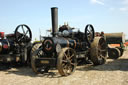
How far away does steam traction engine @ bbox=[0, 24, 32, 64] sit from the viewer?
792cm

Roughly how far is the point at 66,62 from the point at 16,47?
333 cm

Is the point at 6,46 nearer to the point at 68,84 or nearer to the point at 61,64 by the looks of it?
the point at 61,64

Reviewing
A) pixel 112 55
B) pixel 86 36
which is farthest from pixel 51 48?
pixel 112 55

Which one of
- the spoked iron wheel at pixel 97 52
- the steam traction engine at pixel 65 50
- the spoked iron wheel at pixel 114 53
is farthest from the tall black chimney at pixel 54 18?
the spoked iron wheel at pixel 114 53

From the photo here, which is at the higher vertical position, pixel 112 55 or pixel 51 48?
pixel 51 48

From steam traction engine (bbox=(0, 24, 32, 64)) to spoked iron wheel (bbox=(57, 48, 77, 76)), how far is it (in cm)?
276

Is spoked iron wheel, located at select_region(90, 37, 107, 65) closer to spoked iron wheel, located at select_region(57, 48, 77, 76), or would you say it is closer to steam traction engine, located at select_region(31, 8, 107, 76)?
steam traction engine, located at select_region(31, 8, 107, 76)

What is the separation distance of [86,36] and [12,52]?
389 cm

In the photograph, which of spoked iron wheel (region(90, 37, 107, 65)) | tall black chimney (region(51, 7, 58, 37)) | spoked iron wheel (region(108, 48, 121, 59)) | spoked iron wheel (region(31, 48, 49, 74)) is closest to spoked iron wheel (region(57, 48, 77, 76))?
spoked iron wheel (region(31, 48, 49, 74))

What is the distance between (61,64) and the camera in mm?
5715

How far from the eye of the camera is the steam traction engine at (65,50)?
6.12 metres

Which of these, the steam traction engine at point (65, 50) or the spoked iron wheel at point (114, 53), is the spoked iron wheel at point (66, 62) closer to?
the steam traction engine at point (65, 50)

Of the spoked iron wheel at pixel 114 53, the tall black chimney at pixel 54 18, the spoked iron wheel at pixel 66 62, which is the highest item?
the tall black chimney at pixel 54 18

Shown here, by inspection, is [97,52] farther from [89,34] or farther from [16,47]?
[16,47]
